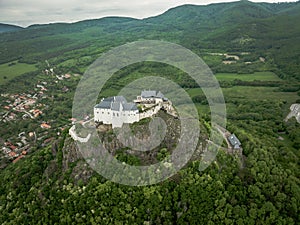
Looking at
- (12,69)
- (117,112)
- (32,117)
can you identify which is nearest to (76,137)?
(117,112)

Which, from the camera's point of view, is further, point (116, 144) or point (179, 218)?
point (116, 144)

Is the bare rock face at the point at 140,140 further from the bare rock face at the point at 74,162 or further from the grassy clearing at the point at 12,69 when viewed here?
the grassy clearing at the point at 12,69

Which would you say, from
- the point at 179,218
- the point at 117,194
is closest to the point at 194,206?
the point at 179,218

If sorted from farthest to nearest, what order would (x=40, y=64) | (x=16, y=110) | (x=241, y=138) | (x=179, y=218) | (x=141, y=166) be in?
1. (x=40, y=64)
2. (x=16, y=110)
3. (x=241, y=138)
4. (x=141, y=166)
5. (x=179, y=218)

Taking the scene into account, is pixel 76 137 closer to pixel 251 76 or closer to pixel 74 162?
pixel 74 162

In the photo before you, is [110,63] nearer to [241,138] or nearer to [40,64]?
[40,64]

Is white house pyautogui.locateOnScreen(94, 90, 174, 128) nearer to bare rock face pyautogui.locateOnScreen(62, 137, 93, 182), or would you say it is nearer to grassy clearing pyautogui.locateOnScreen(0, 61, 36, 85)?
bare rock face pyautogui.locateOnScreen(62, 137, 93, 182)
